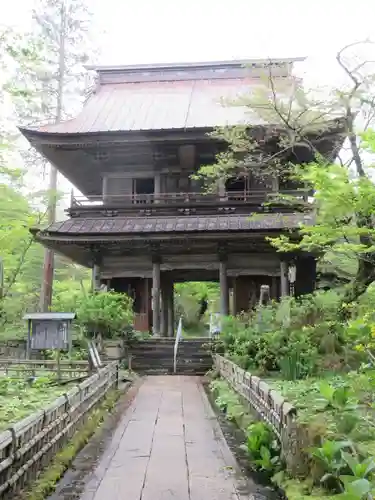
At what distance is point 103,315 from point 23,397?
6.67 m

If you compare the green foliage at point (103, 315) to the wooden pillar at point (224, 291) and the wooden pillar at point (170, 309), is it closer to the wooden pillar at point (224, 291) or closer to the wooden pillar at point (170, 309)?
the wooden pillar at point (224, 291)

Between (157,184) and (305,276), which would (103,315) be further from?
(305,276)

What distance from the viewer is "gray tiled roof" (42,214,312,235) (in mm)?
15469

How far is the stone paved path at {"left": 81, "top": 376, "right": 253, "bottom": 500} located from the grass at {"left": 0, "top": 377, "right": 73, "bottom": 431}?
106cm

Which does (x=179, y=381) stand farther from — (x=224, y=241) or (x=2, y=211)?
(x=2, y=211)

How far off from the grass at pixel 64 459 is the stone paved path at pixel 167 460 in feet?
1.00

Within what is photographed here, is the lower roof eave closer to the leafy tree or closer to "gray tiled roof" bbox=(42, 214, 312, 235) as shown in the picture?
"gray tiled roof" bbox=(42, 214, 312, 235)

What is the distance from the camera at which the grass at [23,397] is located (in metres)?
5.79

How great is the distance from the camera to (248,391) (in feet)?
23.1

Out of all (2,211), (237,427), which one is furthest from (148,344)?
(237,427)

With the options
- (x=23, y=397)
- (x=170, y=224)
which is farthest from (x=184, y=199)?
(x=23, y=397)

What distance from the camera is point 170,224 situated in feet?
53.8

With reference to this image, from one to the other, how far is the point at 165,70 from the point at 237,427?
19.1 m

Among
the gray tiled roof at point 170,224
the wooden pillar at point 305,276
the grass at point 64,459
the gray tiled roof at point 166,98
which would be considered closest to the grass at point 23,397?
the grass at point 64,459
